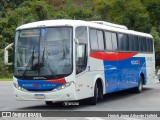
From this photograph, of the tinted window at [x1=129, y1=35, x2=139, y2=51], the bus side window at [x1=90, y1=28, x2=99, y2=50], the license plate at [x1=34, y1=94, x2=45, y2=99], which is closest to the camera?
the license plate at [x1=34, y1=94, x2=45, y2=99]

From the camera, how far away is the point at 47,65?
16.7m

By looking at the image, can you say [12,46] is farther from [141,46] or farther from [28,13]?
[28,13]

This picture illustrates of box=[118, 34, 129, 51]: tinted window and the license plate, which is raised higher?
box=[118, 34, 129, 51]: tinted window

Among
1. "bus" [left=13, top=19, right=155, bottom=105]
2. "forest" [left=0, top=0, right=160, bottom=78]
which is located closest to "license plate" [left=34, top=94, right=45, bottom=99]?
"bus" [left=13, top=19, right=155, bottom=105]

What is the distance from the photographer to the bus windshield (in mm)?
16594

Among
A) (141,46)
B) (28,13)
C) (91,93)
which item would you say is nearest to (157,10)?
(28,13)

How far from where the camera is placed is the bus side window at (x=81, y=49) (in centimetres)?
1692

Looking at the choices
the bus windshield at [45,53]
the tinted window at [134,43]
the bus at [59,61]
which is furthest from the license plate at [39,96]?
the tinted window at [134,43]

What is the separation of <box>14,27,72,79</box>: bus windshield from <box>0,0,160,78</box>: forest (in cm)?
3609

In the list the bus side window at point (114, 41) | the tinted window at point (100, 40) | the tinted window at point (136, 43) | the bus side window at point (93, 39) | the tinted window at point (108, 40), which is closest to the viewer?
the bus side window at point (93, 39)

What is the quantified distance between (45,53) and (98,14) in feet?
161

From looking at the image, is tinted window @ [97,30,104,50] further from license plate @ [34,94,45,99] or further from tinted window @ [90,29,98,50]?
license plate @ [34,94,45,99]

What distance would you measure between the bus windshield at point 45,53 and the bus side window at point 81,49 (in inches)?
14.8

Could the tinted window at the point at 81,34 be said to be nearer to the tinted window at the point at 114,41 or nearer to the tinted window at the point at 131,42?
the tinted window at the point at 114,41
